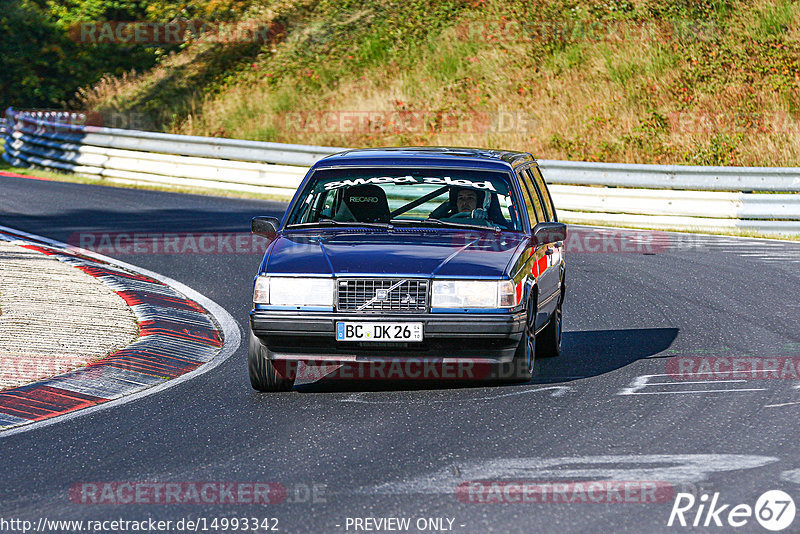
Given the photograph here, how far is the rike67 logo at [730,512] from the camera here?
17.1 feet

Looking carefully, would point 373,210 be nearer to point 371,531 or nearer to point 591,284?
point 371,531

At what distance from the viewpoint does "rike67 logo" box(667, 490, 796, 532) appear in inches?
205

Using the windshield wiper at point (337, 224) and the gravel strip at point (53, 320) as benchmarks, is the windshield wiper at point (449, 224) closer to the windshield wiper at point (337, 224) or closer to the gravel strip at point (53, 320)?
the windshield wiper at point (337, 224)

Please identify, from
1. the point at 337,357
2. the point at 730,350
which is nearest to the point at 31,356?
the point at 337,357

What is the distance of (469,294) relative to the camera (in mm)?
7773
